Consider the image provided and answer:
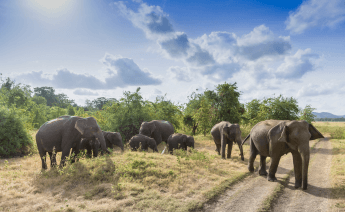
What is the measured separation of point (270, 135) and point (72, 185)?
8.88 meters

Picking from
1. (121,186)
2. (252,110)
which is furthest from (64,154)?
(252,110)

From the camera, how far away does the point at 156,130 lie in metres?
19.7

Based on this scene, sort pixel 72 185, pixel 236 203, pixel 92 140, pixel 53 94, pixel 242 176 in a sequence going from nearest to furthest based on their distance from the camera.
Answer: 1. pixel 236 203
2. pixel 72 185
3. pixel 242 176
4. pixel 92 140
5. pixel 53 94

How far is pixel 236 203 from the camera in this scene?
6.87m

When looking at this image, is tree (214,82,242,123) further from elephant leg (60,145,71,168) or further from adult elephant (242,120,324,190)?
elephant leg (60,145,71,168)

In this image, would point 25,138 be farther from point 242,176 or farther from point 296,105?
point 296,105

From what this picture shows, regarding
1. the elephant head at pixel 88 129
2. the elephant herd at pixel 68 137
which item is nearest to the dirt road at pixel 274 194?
the elephant head at pixel 88 129

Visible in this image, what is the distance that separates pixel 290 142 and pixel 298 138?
1.36 ft

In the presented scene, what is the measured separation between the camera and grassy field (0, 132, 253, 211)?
659 cm

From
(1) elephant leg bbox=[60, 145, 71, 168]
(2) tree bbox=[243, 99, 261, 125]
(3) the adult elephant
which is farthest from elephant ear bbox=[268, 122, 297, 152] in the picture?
(2) tree bbox=[243, 99, 261, 125]

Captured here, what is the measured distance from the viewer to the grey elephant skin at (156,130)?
62.8 feet

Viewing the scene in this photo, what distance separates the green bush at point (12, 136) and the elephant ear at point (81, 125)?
391 inches

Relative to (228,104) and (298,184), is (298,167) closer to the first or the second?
(298,184)

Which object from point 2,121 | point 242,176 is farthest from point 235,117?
point 2,121
